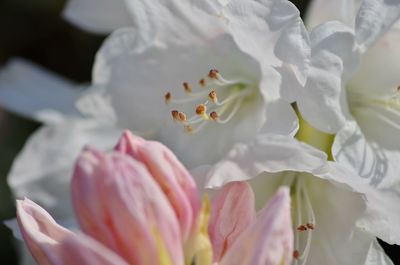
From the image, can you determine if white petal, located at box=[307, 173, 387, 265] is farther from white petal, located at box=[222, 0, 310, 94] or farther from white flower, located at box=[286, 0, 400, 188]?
white petal, located at box=[222, 0, 310, 94]

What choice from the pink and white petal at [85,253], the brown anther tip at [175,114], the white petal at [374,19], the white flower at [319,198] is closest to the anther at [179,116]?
the brown anther tip at [175,114]

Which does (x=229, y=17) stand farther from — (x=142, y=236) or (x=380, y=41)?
(x=142, y=236)

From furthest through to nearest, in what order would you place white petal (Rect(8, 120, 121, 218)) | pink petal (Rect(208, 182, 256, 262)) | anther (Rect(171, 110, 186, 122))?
white petal (Rect(8, 120, 121, 218))
anther (Rect(171, 110, 186, 122))
pink petal (Rect(208, 182, 256, 262))

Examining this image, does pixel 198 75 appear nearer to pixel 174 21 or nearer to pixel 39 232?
pixel 174 21

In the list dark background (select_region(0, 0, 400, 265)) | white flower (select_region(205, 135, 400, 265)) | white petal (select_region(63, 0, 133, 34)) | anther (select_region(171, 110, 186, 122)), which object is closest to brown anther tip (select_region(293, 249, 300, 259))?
white flower (select_region(205, 135, 400, 265))

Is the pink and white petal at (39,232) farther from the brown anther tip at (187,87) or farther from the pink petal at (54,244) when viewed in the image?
the brown anther tip at (187,87)

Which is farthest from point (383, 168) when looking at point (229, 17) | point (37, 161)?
point (37, 161)
